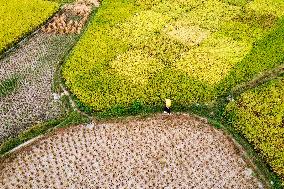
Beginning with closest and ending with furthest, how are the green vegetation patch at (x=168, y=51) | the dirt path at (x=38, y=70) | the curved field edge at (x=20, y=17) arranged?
the dirt path at (x=38, y=70), the green vegetation patch at (x=168, y=51), the curved field edge at (x=20, y=17)

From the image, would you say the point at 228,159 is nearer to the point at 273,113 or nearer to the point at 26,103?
the point at 273,113

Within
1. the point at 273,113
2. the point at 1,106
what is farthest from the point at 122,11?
the point at 273,113

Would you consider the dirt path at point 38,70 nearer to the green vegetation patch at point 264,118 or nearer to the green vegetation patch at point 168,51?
the green vegetation patch at point 168,51

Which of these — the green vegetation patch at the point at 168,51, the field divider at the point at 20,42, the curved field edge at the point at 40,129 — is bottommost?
the curved field edge at the point at 40,129

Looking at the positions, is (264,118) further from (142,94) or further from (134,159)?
(134,159)

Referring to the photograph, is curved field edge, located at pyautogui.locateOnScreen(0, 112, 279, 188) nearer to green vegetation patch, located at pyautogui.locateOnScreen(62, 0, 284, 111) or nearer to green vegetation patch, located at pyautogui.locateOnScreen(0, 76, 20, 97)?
green vegetation patch, located at pyautogui.locateOnScreen(62, 0, 284, 111)

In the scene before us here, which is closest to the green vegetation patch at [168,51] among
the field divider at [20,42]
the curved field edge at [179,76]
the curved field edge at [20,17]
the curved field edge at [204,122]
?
the curved field edge at [179,76]

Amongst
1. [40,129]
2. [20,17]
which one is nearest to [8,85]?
[40,129]
